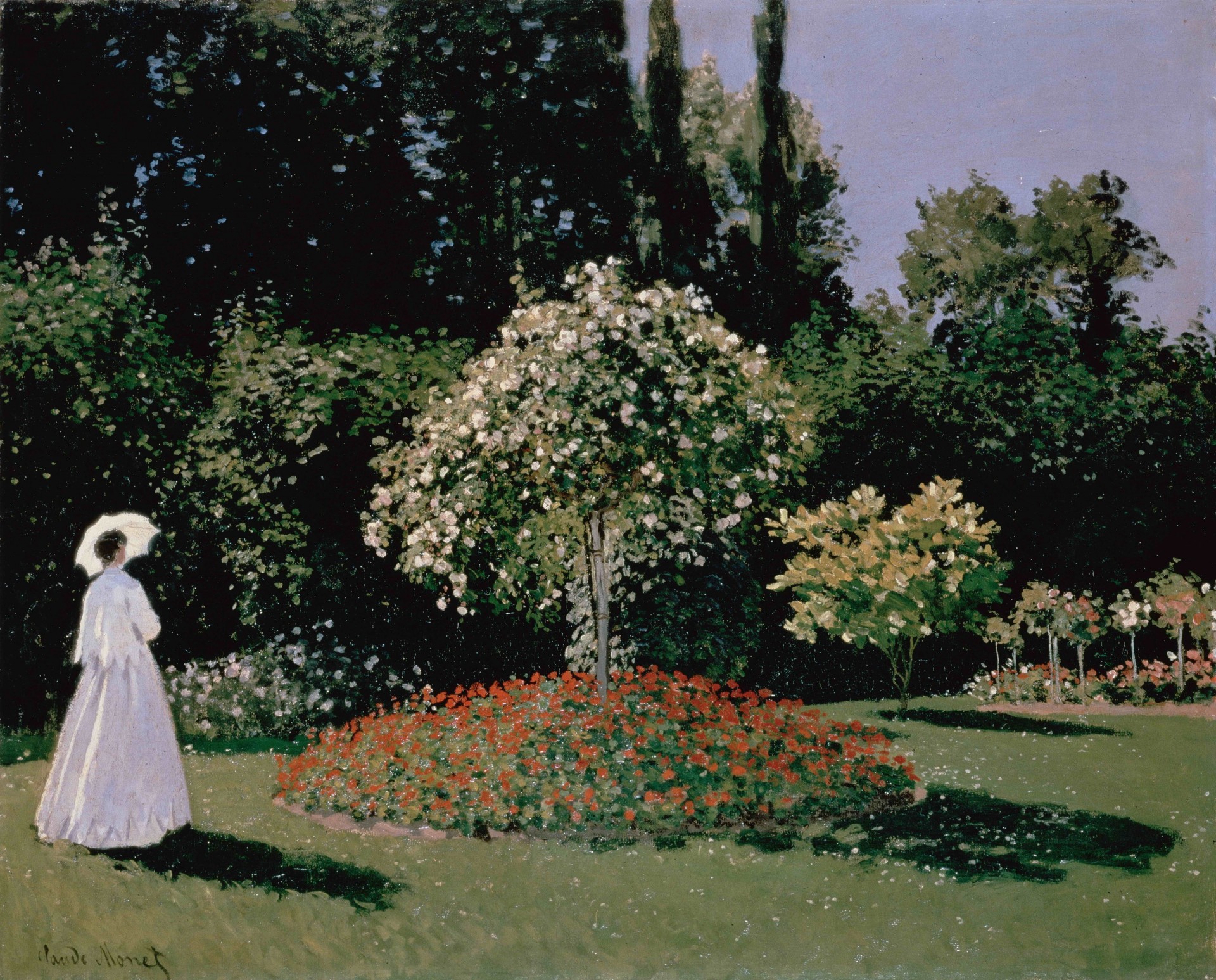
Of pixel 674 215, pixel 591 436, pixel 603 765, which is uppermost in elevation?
pixel 674 215

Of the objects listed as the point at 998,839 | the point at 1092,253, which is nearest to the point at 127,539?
the point at 998,839

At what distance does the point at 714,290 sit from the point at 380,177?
3609 mm

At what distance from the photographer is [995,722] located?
10797 millimetres

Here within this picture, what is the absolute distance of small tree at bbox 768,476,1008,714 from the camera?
11.0 m

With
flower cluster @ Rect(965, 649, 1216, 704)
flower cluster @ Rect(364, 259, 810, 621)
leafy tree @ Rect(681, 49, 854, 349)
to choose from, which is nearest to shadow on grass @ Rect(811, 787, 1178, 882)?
flower cluster @ Rect(364, 259, 810, 621)

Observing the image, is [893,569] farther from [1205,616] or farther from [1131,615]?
[1205,616]

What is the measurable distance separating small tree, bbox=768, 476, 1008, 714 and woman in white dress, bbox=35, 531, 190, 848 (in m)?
6.50

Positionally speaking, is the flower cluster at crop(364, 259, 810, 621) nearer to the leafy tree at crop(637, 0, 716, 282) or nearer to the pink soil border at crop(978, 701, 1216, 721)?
the leafy tree at crop(637, 0, 716, 282)

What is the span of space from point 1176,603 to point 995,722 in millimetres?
1949

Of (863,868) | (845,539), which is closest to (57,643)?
(863,868)

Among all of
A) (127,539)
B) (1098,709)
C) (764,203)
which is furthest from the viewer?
(1098,709)

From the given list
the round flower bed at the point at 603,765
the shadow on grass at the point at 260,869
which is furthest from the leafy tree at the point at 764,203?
the shadow on grass at the point at 260,869

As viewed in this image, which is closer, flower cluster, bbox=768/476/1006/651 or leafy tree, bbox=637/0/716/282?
leafy tree, bbox=637/0/716/282

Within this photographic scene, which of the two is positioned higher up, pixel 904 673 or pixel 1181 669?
pixel 1181 669
